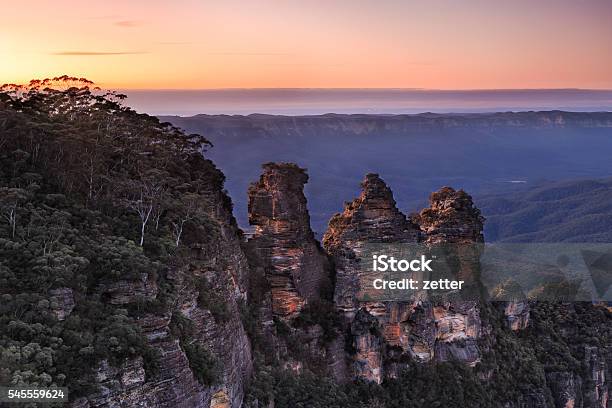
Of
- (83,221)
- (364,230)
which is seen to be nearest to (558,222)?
(364,230)

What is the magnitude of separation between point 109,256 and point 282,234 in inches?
695

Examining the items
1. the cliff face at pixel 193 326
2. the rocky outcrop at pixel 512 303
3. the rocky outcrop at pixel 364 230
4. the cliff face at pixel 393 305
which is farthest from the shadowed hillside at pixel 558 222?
the cliff face at pixel 193 326

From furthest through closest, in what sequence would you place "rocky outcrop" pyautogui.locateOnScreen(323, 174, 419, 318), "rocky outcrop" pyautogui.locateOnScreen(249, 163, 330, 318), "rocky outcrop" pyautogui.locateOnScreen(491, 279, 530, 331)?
"rocky outcrop" pyautogui.locateOnScreen(491, 279, 530, 331), "rocky outcrop" pyautogui.locateOnScreen(323, 174, 419, 318), "rocky outcrop" pyautogui.locateOnScreen(249, 163, 330, 318)

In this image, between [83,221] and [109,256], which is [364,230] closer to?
[83,221]

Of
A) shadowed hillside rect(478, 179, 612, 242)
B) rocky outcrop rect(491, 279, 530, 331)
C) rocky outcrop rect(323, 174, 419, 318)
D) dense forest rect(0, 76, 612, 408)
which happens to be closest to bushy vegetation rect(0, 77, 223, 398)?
dense forest rect(0, 76, 612, 408)

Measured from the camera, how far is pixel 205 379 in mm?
26297

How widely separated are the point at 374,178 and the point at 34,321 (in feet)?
88.7

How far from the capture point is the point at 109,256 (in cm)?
2514

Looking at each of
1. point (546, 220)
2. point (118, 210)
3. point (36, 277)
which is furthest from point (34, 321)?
point (546, 220)

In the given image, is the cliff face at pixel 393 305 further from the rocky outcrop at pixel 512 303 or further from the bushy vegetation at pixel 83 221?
the bushy vegetation at pixel 83 221

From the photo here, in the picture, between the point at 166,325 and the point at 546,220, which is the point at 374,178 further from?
the point at 546,220

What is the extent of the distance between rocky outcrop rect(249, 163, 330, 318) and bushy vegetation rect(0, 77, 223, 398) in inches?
167

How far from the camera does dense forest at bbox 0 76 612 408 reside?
71.4 ft

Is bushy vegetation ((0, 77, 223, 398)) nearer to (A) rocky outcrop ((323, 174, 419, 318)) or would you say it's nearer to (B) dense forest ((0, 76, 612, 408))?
(B) dense forest ((0, 76, 612, 408))
